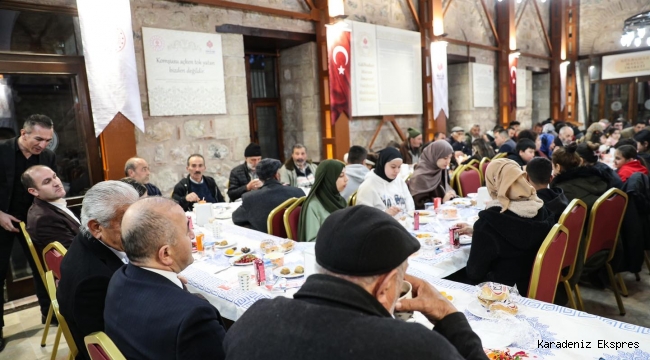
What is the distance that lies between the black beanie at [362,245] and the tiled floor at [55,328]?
3.09 metres

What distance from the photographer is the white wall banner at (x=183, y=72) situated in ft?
16.9

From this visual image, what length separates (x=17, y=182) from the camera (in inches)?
138

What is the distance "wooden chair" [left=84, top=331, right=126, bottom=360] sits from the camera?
3.99 feet

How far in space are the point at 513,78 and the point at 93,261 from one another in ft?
40.0

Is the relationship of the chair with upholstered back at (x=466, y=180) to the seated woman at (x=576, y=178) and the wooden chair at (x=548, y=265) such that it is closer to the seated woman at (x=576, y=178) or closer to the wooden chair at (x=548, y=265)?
the seated woman at (x=576, y=178)

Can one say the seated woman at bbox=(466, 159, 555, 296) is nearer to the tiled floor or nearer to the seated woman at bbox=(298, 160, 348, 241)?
the seated woman at bbox=(298, 160, 348, 241)

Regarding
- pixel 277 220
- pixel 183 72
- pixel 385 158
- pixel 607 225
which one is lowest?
pixel 607 225

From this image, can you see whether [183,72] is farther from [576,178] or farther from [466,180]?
[576,178]

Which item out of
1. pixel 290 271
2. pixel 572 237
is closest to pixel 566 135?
pixel 572 237

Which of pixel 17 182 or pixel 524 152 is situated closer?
pixel 17 182

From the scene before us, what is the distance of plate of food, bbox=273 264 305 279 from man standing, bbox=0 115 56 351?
95.6 inches

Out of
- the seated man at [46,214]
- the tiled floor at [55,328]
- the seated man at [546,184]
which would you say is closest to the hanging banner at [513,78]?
the tiled floor at [55,328]

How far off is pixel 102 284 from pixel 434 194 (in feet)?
12.0

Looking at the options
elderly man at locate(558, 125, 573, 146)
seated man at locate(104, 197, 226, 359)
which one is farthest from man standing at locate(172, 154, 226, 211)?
elderly man at locate(558, 125, 573, 146)
